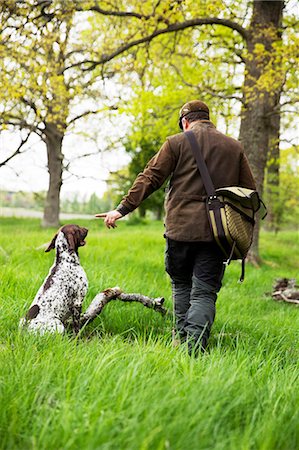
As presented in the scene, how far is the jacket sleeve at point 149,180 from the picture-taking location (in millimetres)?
3859

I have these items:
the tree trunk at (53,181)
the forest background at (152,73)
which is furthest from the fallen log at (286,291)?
the tree trunk at (53,181)

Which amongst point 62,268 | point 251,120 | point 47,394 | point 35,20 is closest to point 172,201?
point 62,268

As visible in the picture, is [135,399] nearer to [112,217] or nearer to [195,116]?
[112,217]

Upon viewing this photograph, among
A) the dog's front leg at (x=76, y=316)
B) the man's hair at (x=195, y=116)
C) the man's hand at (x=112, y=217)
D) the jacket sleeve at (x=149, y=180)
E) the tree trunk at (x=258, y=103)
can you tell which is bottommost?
the dog's front leg at (x=76, y=316)

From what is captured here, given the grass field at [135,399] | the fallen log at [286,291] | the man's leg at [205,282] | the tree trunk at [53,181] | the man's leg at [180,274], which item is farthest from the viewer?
the tree trunk at [53,181]

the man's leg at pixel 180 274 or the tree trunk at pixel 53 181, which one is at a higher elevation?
the tree trunk at pixel 53 181

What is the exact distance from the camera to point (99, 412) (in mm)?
1989

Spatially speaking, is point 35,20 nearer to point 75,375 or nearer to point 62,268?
point 62,268

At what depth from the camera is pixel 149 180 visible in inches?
153

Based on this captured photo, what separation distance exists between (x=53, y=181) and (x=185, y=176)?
13.5 meters

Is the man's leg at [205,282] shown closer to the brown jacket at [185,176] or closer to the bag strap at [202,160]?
the brown jacket at [185,176]

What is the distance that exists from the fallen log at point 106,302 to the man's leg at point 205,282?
671 mm

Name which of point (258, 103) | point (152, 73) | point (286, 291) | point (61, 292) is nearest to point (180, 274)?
point (61, 292)

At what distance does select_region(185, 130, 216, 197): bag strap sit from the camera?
3.76 m
